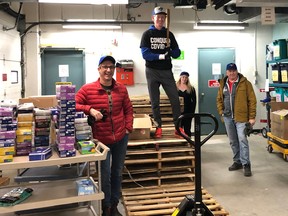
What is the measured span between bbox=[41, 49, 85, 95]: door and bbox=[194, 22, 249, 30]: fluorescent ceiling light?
3095 millimetres

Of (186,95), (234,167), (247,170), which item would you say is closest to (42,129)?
(247,170)

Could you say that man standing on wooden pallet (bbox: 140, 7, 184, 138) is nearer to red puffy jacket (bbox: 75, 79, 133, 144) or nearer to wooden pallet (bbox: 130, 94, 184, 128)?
red puffy jacket (bbox: 75, 79, 133, 144)

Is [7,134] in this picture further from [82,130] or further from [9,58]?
[9,58]

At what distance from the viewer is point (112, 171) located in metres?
3.29

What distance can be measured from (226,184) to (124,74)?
14.0 feet

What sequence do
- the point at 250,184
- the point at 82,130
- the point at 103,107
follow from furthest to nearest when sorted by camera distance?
the point at 250,184
the point at 103,107
the point at 82,130

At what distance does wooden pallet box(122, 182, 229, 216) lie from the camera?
3.45 m

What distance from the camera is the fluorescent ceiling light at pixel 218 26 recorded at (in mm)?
7768

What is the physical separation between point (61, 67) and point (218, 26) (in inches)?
163

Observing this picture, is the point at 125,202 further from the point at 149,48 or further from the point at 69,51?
the point at 69,51

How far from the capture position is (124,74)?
7949mm

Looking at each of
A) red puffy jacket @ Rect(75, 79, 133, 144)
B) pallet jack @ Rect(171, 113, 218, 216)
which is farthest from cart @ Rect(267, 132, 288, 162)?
pallet jack @ Rect(171, 113, 218, 216)

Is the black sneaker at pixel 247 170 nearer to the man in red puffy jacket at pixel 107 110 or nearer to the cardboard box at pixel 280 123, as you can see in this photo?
the cardboard box at pixel 280 123

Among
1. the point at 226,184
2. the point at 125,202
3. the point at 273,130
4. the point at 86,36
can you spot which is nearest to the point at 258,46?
the point at 273,130
